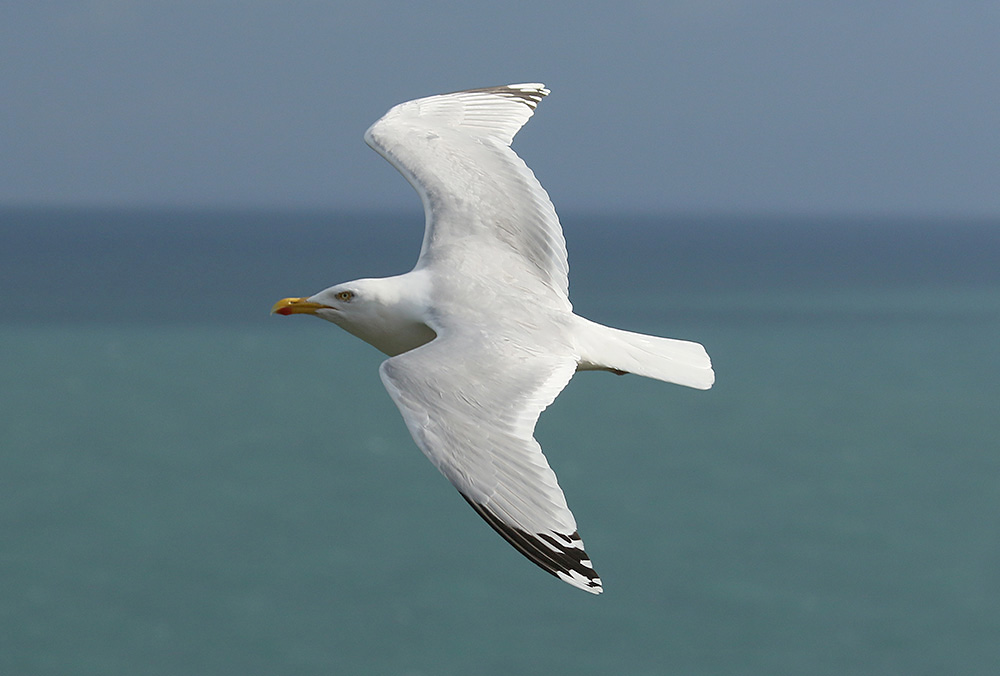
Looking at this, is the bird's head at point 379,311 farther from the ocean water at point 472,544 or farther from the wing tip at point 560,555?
the ocean water at point 472,544

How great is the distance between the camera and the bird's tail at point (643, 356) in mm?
6828

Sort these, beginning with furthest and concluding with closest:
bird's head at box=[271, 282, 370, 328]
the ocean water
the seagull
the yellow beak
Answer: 1. the ocean water
2. the yellow beak
3. bird's head at box=[271, 282, 370, 328]
4. the seagull

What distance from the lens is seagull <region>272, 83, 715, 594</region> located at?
522 centimetres

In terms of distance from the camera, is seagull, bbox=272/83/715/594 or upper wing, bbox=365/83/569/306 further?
upper wing, bbox=365/83/569/306

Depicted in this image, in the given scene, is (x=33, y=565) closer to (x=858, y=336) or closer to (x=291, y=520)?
(x=291, y=520)

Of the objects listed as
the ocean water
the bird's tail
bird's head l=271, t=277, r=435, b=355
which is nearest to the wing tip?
the bird's tail

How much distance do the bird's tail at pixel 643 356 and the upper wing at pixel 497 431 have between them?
464mm

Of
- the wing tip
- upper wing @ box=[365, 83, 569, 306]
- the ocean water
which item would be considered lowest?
the ocean water

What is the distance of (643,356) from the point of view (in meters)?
7.15

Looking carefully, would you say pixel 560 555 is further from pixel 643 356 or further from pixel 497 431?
pixel 643 356

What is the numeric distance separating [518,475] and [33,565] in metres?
46.0

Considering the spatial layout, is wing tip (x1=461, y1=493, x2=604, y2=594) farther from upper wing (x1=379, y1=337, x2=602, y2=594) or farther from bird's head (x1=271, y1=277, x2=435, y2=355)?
bird's head (x1=271, y1=277, x2=435, y2=355)

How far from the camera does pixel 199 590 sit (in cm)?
4725

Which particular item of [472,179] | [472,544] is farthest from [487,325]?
[472,544]
